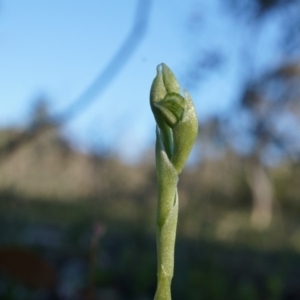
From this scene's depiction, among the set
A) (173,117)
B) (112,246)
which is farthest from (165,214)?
(112,246)

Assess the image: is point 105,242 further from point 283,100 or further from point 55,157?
point 283,100

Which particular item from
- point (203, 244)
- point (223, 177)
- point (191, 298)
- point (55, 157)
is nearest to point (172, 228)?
point (191, 298)

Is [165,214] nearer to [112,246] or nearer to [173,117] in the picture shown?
[173,117]

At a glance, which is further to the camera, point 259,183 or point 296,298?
point 259,183

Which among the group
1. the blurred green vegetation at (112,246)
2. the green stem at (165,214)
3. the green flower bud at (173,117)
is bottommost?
the green stem at (165,214)

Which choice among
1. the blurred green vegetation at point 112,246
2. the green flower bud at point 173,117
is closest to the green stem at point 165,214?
the green flower bud at point 173,117

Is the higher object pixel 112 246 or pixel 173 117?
pixel 112 246

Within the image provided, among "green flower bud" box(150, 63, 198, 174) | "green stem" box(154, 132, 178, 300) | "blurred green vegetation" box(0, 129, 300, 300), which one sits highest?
"blurred green vegetation" box(0, 129, 300, 300)

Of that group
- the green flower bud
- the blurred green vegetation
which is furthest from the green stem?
the blurred green vegetation

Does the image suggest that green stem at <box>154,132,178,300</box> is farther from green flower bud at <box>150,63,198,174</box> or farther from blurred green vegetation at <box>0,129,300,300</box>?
blurred green vegetation at <box>0,129,300,300</box>

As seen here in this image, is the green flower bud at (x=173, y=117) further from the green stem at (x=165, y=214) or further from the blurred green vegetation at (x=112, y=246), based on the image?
the blurred green vegetation at (x=112, y=246)

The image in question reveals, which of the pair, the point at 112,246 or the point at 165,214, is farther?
the point at 112,246
